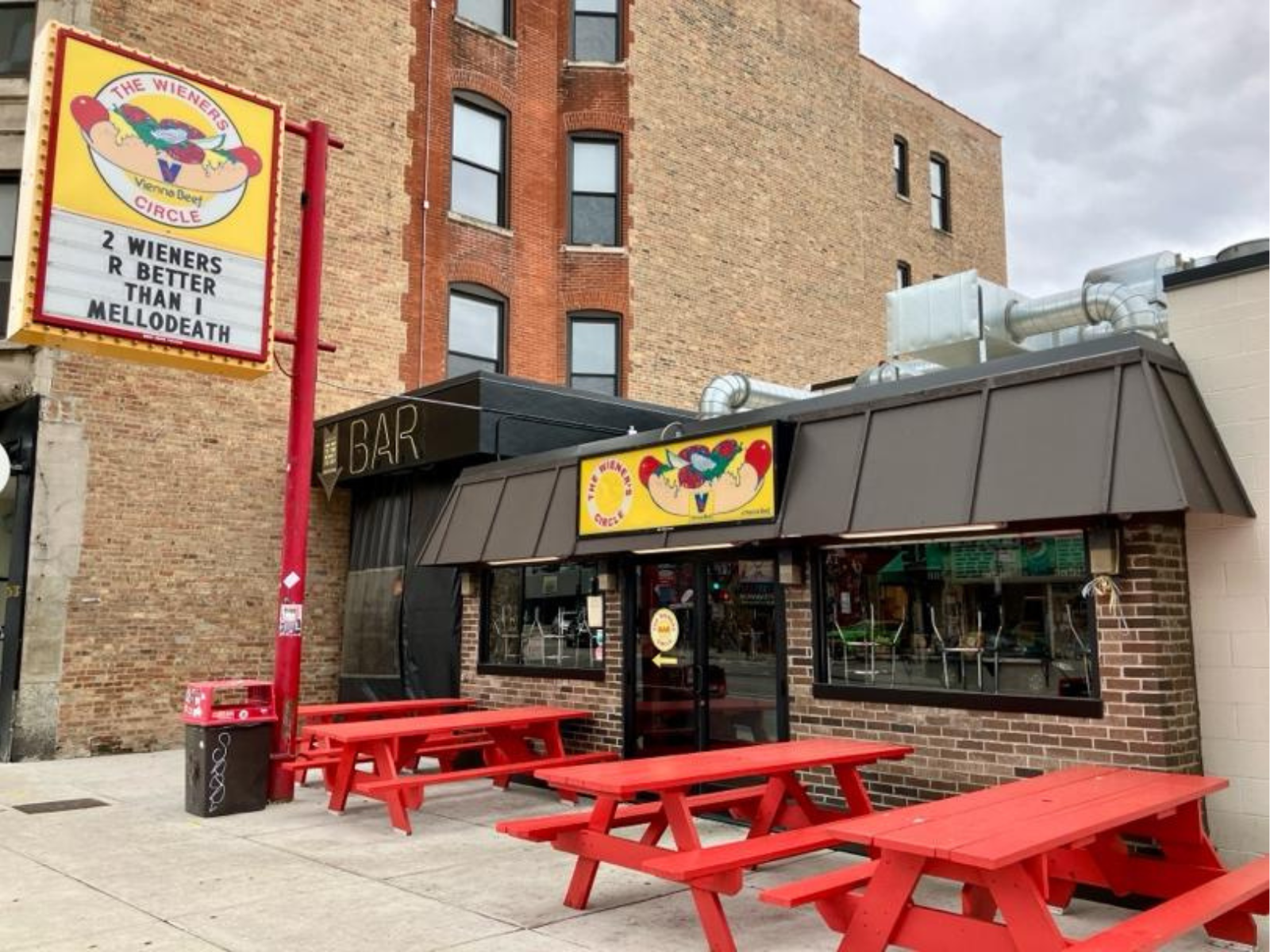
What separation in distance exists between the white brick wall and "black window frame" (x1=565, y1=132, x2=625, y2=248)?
12.8 metres

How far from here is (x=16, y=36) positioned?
44.0ft

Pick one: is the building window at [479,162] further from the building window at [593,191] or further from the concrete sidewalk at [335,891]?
the concrete sidewalk at [335,891]

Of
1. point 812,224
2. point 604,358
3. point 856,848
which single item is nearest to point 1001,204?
point 812,224

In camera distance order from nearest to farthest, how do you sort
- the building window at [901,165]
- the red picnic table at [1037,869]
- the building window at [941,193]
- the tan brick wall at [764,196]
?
the red picnic table at [1037,869], the tan brick wall at [764,196], the building window at [901,165], the building window at [941,193]

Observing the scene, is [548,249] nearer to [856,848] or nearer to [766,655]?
[766,655]

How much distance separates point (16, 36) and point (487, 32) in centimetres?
730

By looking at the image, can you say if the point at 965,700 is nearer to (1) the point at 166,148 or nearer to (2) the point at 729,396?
(2) the point at 729,396

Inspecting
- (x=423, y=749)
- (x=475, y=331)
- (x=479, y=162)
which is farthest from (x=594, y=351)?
(x=423, y=749)

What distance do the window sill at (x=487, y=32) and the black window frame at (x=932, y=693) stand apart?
518 inches

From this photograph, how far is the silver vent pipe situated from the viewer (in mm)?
10016

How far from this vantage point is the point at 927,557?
754 centimetres

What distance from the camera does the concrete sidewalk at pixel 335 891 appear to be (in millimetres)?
5504

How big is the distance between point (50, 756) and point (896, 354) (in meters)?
11.4

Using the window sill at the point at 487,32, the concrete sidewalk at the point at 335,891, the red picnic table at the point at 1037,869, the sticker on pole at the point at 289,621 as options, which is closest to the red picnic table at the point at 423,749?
the concrete sidewalk at the point at 335,891
